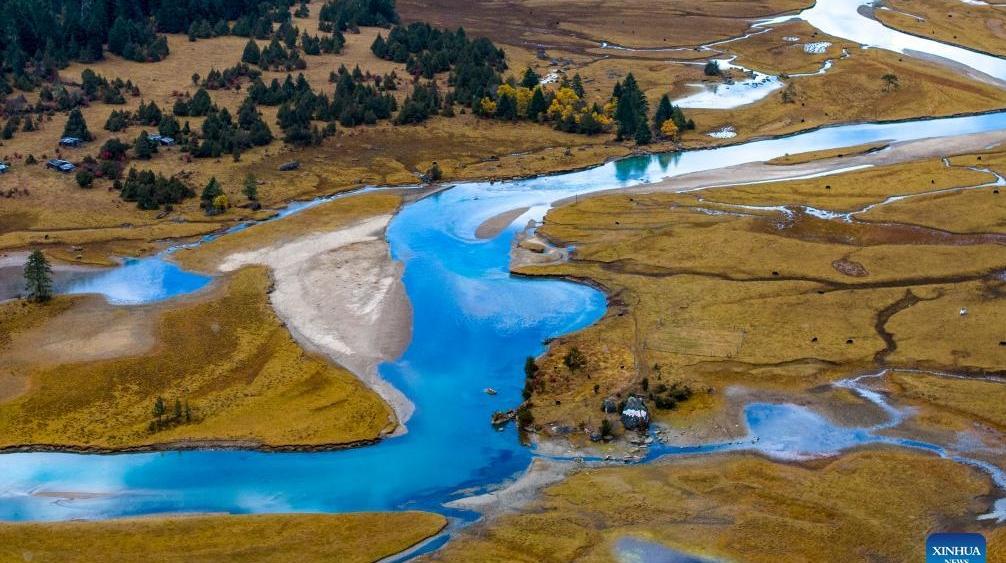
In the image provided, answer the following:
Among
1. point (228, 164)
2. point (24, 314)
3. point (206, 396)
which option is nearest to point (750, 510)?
point (206, 396)

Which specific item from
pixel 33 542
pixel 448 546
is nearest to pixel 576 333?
pixel 448 546

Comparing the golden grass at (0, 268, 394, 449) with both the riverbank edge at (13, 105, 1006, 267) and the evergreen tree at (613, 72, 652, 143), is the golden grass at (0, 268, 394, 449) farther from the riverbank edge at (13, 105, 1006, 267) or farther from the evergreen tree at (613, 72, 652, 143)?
the evergreen tree at (613, 72, 652, 143)

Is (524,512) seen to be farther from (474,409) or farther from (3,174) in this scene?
(3,174)

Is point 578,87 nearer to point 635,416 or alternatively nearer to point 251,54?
point 251,54

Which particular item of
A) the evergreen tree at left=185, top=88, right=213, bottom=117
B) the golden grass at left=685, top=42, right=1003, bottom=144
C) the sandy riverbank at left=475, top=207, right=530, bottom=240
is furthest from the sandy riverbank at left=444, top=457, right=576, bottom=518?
the evergreen tree at left=185, top=88, right=213, bottom=117

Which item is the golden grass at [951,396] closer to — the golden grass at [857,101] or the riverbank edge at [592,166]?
the riverbank edge at [592,166]

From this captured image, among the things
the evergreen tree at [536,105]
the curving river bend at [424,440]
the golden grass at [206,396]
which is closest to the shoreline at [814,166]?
the curving river bend at [424,440]
